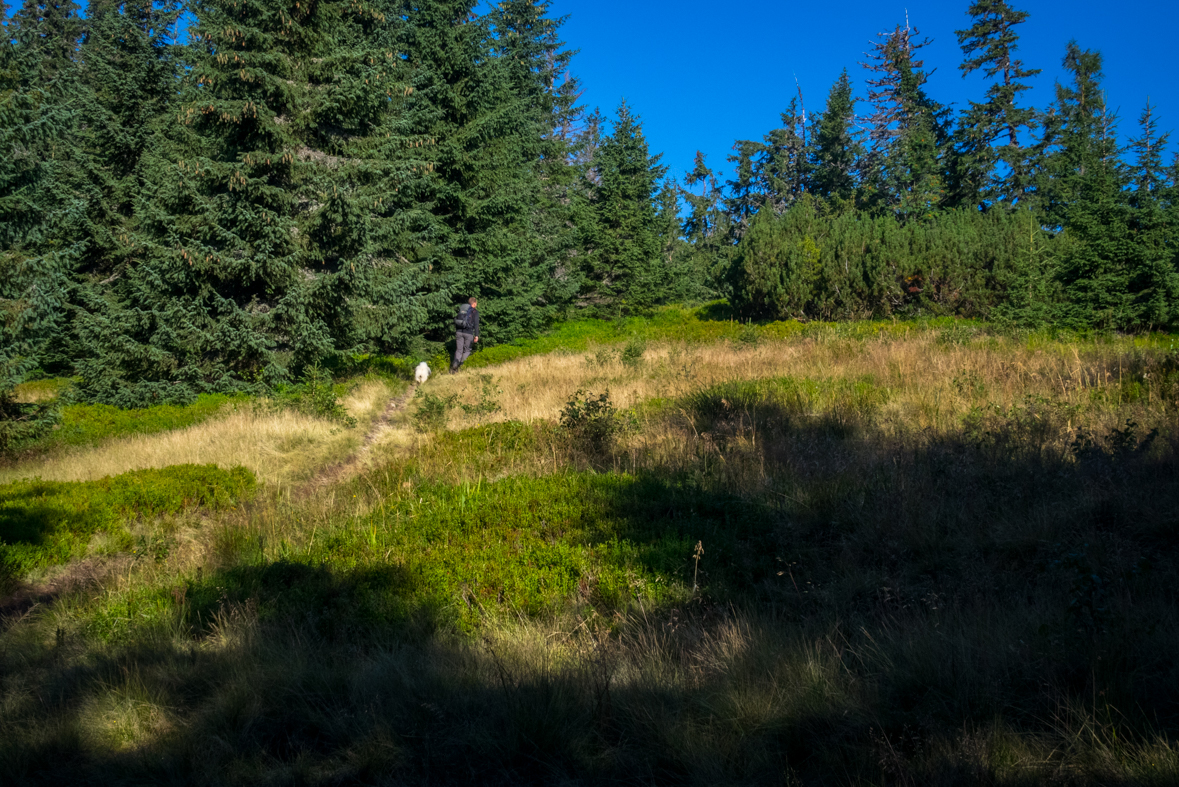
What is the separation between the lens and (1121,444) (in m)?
5.46

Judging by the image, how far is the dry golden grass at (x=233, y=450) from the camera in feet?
27.4

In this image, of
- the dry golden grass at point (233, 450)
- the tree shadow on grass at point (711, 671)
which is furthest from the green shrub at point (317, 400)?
the tree shadow on grass at point (711, 671)

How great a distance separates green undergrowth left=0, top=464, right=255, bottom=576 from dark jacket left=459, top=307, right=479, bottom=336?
400 inches

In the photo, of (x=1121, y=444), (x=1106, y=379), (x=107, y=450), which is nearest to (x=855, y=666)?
(x=1121, y=444)

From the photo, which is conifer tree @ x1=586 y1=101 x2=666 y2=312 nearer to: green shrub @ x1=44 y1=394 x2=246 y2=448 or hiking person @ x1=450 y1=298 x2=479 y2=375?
hiking person @ x1=450 y1=298 x2=479 y2=375

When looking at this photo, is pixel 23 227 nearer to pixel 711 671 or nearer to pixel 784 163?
pixel 711 671

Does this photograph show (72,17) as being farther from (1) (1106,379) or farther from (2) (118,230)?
(1) (1106,379)

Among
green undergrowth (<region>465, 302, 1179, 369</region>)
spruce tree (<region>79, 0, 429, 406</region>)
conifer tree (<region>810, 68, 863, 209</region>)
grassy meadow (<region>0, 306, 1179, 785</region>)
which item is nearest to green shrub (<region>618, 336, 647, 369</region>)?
green undergrowth (<region>465, 302, 1179, 369</region>)

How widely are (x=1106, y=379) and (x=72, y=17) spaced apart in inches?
2171

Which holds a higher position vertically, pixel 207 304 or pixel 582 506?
pixel 207 304

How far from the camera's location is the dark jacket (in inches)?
679

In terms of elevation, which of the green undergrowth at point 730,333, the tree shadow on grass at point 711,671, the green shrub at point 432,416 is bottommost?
the tree shadow on grass at point 711,671

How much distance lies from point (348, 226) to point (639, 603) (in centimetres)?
1264

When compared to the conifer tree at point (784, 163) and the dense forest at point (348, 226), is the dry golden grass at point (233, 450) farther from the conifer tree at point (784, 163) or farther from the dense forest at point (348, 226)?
the conifer tree at point (784, 163)
